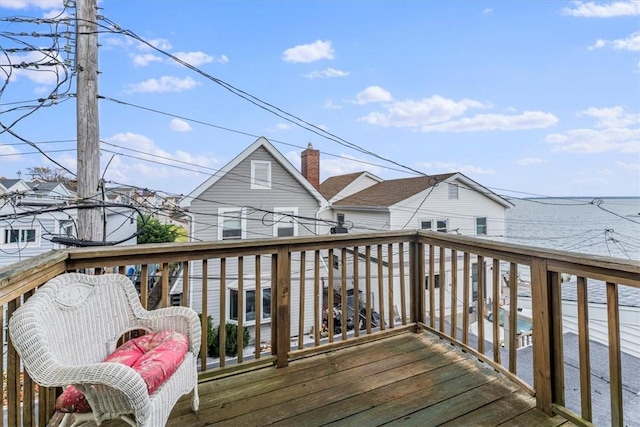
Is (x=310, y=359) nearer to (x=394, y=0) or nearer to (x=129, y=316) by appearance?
(x=129, y=316)

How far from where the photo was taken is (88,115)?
139 inches

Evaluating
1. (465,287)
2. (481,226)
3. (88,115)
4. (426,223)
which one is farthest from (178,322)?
(481,226)

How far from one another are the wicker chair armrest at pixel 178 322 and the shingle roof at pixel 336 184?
12.9 meters

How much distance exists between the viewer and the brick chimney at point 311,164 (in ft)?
38.2

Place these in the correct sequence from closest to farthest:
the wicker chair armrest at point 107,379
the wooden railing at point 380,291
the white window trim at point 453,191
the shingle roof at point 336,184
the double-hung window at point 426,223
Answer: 1. the wicker chair armrest at point 107,379
2. the wooden railing at point 380,291
3. the double-hung window at point 426,223
4. the white window trim at point 453,191
5. the shingle roof at point 336,184

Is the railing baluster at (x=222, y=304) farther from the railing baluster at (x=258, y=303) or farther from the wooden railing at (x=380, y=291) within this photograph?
the railing baluster at (x=258, y=303)

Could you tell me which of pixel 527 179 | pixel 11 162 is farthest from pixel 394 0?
pixel 527 179

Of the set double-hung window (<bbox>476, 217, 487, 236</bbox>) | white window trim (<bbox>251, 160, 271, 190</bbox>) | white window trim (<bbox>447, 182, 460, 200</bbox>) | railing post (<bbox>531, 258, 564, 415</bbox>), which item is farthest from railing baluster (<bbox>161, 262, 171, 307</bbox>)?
double-hung window (<bbox>476, 217, 487, 236</bbox>)

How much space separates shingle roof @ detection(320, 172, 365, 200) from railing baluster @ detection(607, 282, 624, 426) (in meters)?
13.2

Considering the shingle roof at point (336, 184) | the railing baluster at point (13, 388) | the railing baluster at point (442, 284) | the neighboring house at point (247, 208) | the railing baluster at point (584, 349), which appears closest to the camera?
the railing baluster at point (13, 388)

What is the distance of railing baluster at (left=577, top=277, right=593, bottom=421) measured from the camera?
64.6 inches

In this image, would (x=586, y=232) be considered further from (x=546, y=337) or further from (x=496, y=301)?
(x=546, y=337)

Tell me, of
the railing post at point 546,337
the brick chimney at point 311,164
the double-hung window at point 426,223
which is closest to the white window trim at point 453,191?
the double-hung window at point 426,223

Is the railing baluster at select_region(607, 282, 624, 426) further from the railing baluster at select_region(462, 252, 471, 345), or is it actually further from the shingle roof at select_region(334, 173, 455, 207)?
the shingle roof at select_region(334, 173, 455, 207)
